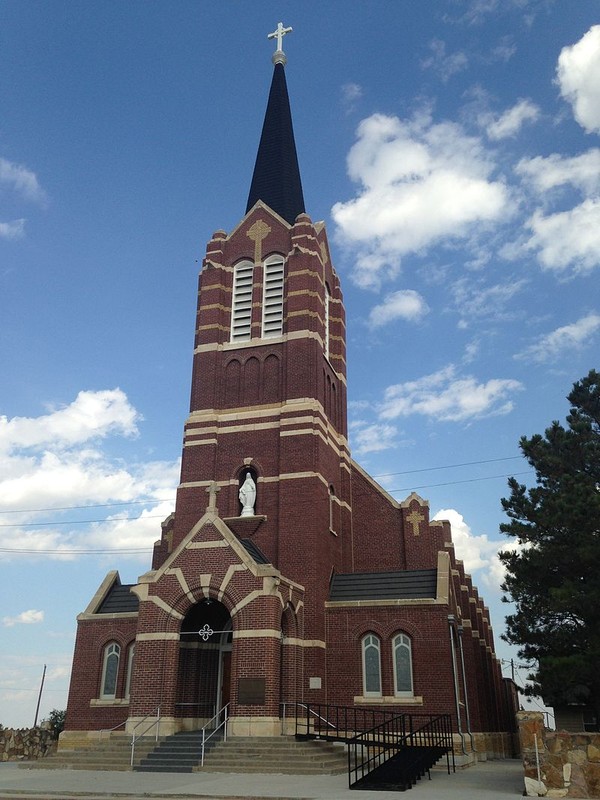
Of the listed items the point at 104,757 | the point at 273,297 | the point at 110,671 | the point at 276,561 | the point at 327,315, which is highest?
the point at 327,315

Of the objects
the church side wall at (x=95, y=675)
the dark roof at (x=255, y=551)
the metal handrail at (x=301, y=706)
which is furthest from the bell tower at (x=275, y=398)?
the church side wall at (x=95, y=675)

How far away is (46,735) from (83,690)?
8.27ft

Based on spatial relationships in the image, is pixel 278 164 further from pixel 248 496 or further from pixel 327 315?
pixel 248 496

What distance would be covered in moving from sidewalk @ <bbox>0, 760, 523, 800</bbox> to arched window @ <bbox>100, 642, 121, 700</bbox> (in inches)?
242

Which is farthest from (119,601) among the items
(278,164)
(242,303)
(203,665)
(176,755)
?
(278,164)

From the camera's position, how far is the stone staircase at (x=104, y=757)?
59.6ft

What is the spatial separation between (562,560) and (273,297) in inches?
603

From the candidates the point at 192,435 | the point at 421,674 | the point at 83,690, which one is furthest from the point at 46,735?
the point at 421,674

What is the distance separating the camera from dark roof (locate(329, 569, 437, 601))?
23734 mm

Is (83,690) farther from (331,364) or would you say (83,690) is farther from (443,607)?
(331,364)

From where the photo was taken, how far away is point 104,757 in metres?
18.5

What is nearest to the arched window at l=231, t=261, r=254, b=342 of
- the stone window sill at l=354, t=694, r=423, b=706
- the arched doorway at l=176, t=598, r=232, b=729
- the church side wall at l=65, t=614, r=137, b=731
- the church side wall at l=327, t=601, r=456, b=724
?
the arched doorway at l=176, t=598, r=232, b=729

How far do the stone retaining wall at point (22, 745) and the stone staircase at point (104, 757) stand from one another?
4.64m

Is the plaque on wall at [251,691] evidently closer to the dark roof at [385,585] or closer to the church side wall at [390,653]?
the church side wall at [390,653]
